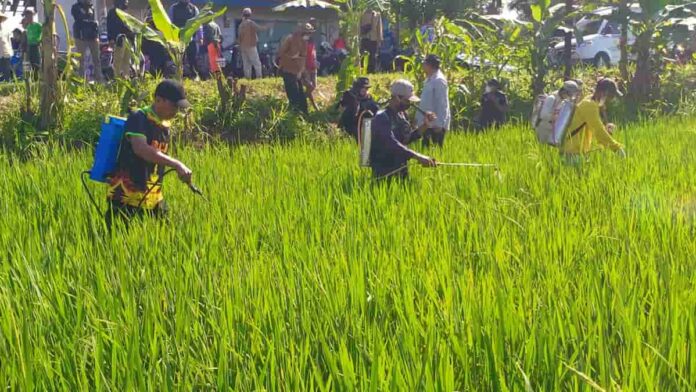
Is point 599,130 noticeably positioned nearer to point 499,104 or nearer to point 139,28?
point 499,104

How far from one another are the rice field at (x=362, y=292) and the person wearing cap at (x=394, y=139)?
0.76 feet

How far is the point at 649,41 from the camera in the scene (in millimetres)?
11500

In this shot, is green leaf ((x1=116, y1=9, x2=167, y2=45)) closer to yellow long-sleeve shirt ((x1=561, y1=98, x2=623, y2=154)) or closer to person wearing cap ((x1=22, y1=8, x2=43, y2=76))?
person wearing cap ((x1=22, y1=8, x2=43, y2=76))

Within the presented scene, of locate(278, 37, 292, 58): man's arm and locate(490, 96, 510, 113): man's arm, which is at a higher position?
locate(278, 37, 292, 58): man's arm

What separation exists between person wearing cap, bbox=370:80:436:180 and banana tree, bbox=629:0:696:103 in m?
7.91

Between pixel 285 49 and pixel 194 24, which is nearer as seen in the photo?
pixel 194 24

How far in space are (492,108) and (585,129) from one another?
3.92 meters

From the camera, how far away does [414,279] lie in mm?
2635

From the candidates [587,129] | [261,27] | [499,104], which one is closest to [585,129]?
[587,129]

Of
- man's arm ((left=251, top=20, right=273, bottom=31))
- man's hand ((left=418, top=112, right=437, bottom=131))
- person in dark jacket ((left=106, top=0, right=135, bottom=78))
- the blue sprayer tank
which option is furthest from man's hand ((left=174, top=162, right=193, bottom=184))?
man's arm ((left=251, top=20, right=273, bottom=31))

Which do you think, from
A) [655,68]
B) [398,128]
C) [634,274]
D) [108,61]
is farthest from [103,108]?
[655,68]

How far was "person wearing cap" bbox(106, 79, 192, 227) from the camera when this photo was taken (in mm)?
3496

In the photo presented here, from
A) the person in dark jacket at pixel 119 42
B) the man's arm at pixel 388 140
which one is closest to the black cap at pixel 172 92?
the man's arm at pixel 388 140

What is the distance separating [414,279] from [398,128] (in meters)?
2.21
